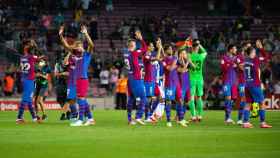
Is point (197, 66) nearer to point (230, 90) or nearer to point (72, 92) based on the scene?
point (230, 90)

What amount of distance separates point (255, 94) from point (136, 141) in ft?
21.7

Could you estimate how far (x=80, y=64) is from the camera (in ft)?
84.9

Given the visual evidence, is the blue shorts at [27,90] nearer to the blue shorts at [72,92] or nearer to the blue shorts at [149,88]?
the blue shorts at [72,92]

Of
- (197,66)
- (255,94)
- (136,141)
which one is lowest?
(136,141)

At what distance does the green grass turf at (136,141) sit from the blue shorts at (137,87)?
144 cm

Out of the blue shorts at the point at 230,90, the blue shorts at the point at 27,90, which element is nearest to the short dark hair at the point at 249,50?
→ the blue shorts at the point at 230,90

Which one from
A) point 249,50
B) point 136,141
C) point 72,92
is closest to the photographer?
point 136,141

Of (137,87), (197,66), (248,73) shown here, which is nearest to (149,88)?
(197,66)

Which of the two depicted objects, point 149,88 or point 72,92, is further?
point 149,88

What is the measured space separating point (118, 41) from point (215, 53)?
19.8 ft

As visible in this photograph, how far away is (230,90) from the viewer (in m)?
28.6

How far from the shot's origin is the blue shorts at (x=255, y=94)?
2517 centimetres

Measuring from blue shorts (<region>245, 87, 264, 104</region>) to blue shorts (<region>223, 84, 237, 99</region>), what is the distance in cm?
299

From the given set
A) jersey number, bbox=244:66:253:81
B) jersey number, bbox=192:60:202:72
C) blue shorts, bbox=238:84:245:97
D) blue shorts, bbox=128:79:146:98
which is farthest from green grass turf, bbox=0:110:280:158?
jersey number, bbox=192:60:202:72
